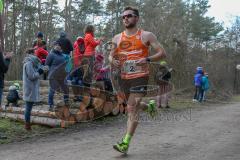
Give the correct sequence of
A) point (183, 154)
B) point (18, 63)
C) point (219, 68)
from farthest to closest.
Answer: point (219, 68)
point (18, 63)
point (183, 154)

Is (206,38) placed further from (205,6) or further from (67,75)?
(67,75)

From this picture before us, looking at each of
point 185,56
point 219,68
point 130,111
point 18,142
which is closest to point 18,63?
point 185,56

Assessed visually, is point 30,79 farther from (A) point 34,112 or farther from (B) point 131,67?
(B) point 131,67

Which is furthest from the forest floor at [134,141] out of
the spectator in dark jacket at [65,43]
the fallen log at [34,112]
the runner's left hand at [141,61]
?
the spectator in dark jacket at [65,43]

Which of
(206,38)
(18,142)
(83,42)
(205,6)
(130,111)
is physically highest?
(205,6)

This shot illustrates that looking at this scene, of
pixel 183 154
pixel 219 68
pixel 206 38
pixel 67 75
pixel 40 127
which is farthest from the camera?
pixel 206 38

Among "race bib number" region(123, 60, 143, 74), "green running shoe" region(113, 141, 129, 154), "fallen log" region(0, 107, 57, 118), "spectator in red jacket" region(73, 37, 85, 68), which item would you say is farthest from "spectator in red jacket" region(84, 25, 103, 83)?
"green running shoe" region(113, 141, 129, 154)

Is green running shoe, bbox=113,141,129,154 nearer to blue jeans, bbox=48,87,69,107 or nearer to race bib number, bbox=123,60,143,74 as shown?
race bib number, bbox=123,60,143,74

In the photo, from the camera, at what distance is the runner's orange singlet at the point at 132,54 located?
675cm

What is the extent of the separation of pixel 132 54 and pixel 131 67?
21 cm

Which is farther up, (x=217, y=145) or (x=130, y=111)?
(x=130, y=111)

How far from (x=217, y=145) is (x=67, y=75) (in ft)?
17.5

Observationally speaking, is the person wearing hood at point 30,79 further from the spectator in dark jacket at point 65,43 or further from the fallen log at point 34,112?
the spectator in dark jacket at point 65,43

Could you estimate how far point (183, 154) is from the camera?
6.62 m
